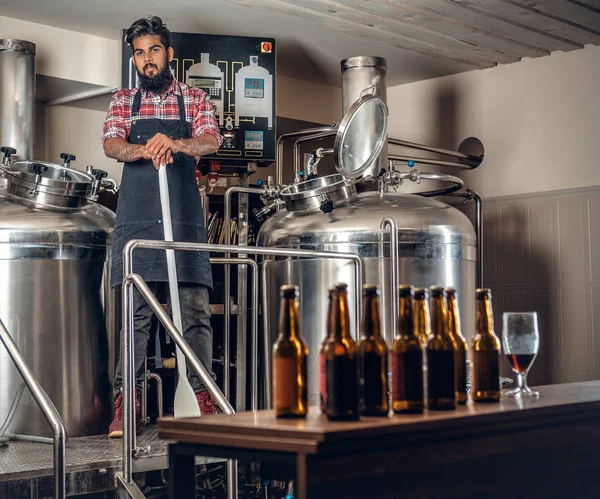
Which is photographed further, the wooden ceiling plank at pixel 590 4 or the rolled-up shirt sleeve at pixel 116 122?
the wooden ceiling plank at pixel 590 4

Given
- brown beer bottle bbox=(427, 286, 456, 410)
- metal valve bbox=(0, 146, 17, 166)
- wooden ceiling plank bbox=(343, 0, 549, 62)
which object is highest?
wooden ceiling plank bbox=(343, 0, 549, 62)

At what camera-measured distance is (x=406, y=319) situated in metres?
1.74

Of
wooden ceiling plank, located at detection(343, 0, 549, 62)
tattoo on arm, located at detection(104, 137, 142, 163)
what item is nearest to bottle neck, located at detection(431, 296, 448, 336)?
tattoo on arm, located at detection(104, 137, 142, 163)

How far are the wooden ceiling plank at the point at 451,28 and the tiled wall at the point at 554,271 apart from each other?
3.14 feet

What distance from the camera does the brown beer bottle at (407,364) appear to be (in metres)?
1.67

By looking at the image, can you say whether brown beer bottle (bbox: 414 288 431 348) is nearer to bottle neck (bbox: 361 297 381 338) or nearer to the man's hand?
bottle neck (bbox: 361 297 381 338)

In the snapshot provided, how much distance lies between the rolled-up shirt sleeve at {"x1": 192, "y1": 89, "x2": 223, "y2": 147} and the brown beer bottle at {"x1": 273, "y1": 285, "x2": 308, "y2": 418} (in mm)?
2426

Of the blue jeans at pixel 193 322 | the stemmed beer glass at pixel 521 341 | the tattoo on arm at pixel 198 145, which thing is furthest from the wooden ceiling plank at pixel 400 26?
the stemmed beer glass at pixel 521 341

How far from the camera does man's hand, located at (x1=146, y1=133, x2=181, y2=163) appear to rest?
378 centimetres

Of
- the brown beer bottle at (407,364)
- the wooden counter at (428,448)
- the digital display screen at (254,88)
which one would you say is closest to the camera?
the wooden counter at (428,448)

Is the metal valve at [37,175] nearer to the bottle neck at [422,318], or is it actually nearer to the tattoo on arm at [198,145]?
the tattoo on arm at [198,145]

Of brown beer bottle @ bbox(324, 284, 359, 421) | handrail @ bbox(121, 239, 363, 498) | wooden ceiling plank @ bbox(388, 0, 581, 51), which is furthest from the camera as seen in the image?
wooden ceiling plank @ bbox(388, 0, 581, 51)

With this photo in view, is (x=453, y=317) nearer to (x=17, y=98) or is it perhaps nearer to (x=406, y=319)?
(x=406, y=319)

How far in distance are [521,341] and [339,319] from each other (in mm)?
536
